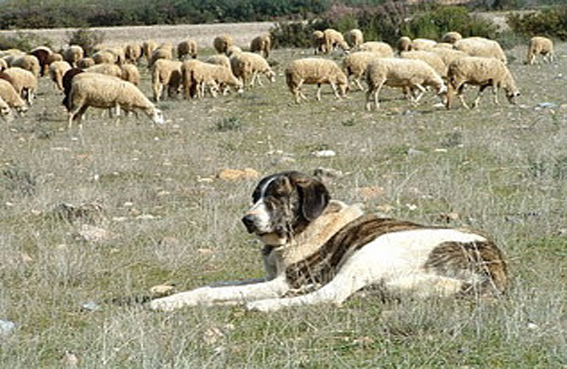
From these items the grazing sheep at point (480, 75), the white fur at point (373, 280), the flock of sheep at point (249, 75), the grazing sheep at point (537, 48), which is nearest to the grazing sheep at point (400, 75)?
the flock of sheep at point (249, 75)

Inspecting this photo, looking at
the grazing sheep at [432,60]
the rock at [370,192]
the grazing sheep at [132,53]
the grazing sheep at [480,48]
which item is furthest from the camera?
the grazing sheep at [132,53]

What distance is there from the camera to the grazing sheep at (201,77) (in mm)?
24703

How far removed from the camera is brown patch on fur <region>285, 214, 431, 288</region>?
5.25 m

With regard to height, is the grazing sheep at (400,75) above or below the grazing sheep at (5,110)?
above

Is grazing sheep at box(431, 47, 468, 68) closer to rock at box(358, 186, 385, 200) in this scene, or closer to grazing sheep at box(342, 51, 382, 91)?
grazing sheep at box(342, 51, 382, 91)

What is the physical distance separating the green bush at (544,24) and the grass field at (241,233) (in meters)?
27.5

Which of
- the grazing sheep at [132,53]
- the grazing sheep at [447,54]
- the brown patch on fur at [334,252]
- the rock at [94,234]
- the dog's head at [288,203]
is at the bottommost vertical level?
the grazing sheep at [132,53]

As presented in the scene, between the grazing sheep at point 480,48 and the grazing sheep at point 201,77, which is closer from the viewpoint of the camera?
the grazing sheep at point 201,77

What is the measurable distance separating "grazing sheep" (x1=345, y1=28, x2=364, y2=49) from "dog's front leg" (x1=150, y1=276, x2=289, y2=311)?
35618mm

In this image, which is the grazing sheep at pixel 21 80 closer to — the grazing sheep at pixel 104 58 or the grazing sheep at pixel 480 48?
the grazing sheep at pixel 104 58

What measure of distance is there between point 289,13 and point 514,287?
81.6m

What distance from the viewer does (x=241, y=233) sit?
757cm

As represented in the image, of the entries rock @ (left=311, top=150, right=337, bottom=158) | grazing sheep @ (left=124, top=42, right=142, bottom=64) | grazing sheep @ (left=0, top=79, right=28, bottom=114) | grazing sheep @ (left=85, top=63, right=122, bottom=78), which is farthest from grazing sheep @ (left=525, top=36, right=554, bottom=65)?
rock @ (left=311, top=150, right=337, bottom=158)

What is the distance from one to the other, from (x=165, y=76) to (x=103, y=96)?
700cm
